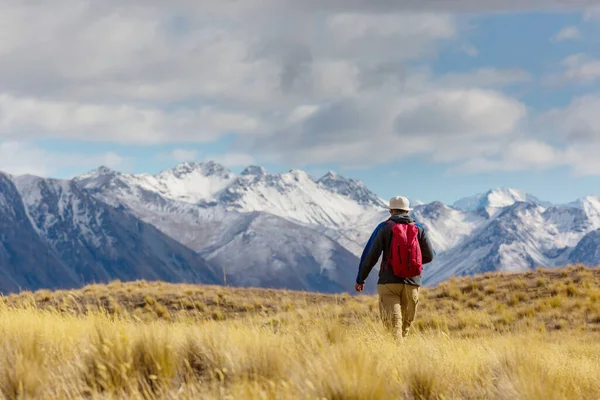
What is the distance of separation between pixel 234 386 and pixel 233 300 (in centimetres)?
2329

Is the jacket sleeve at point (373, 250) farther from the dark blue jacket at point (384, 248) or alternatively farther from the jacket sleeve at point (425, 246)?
the jacket sleeve at point (425, 246)

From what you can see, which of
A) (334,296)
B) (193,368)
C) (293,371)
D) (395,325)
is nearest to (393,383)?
(293,371)

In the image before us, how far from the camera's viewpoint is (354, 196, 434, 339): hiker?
11.2 m

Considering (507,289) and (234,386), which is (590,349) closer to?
(234,386)

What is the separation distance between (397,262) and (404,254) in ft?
0.58

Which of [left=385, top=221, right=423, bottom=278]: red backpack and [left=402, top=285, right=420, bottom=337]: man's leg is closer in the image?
[left=385, top=221, right=423, bottom=278]: red backpack

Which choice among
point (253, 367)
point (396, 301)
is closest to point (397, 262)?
point (396, 301)

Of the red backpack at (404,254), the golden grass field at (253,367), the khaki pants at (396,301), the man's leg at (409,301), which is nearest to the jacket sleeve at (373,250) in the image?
the red backpack at (404,254)

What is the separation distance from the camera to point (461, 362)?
722 centimetres

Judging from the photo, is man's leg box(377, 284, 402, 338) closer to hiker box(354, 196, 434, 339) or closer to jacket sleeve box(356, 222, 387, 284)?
hiker box(354, 196, 434, 339)

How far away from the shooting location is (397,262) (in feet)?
36.7

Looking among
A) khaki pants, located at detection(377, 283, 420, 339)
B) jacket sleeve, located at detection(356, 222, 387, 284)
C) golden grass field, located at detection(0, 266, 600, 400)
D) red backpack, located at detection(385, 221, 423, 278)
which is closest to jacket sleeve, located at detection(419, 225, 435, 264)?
red backpack, located at detection(385, 221, 423, 278)

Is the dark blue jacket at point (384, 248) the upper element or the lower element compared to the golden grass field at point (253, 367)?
upper

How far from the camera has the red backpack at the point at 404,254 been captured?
11.2 meters
